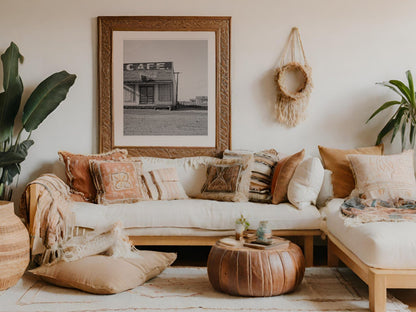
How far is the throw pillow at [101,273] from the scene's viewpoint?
3.10m

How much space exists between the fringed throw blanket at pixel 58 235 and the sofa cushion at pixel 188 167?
94 cm

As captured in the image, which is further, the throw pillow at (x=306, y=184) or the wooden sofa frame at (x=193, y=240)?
the throw pillow at (x=306, y=184)

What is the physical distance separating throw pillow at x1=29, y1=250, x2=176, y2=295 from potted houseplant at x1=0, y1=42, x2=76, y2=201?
141 centimetres

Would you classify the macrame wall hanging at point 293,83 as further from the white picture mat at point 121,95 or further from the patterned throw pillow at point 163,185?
the patterned throw pillow at point 163,185

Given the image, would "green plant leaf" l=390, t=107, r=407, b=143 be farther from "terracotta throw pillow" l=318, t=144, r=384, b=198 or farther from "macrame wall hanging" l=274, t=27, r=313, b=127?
"macrame wall hanging" l=274, t=27, r=313, b=127

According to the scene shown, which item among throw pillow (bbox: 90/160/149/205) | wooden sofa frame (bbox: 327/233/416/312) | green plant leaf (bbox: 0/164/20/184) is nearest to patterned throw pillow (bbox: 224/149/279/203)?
throw pillow (bbox: 90/160/149/205)

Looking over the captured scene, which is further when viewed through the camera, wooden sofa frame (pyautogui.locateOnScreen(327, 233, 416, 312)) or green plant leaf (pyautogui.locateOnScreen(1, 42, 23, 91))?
green plant leaf (pyautogui.locateOnScreen(1, 42, 23, 91))

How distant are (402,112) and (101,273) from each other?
9.79 ft

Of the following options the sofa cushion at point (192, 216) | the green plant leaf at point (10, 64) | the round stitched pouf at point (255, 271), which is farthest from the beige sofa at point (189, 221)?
the green plant leaf at point (10, 64)

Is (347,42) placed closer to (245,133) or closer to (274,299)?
(245,133)

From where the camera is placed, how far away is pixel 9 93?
4.40m

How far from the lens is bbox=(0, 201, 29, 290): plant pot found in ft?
10.4

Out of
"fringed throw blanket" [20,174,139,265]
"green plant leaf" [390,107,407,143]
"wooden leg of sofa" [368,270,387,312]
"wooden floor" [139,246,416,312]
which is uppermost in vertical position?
"green plant leaf" [390,107,407,143]

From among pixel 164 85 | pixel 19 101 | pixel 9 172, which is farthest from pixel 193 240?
pixel 19 101
